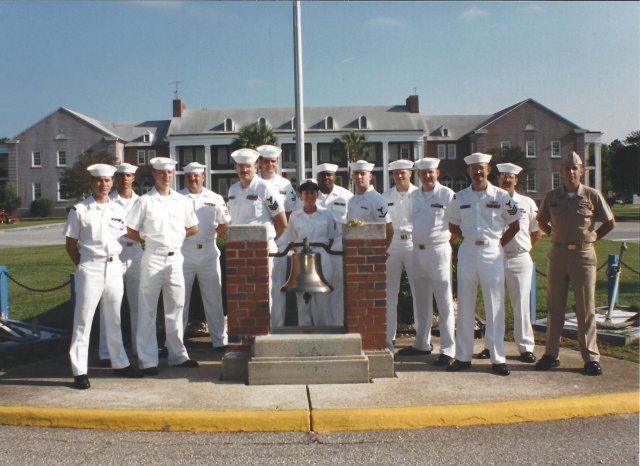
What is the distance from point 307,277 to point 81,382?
2.34 meters

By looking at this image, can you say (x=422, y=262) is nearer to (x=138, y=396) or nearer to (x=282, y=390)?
(x=282, y=390)

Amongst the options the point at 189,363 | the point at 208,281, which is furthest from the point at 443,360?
the point at 208,281

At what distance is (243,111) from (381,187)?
658 inches

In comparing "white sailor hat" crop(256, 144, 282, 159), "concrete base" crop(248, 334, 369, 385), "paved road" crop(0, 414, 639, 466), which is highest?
"white sailor hat" crop(256, 144, 282, 159)

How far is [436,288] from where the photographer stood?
6.71 metres

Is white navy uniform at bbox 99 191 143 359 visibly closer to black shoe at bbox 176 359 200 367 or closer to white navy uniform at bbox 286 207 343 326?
black shoe at bbox 176 359 200 367

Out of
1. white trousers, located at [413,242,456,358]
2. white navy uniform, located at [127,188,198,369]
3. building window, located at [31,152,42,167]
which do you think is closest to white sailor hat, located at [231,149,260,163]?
white navy uniform, located at [127,188,198,369]

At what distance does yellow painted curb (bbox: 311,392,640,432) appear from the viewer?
463cm

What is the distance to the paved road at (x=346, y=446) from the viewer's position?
13.4 ft

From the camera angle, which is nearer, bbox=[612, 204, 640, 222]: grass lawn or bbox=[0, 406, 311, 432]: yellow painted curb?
bbox=[0, 406, 311, 432]: yellow painted curb

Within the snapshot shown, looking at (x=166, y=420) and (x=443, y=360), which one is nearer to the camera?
(x=166, y=420)

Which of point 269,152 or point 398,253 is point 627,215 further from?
point 269,152

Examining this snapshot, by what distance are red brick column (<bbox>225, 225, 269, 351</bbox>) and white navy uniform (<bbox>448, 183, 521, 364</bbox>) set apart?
208 cm

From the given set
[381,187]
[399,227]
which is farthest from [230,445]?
[381,187]
